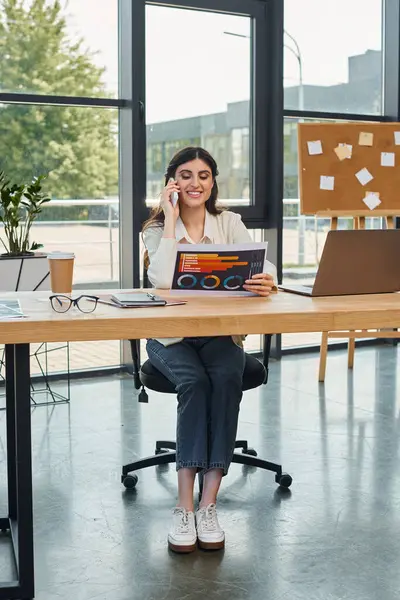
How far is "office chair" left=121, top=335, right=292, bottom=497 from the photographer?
2.66 metres

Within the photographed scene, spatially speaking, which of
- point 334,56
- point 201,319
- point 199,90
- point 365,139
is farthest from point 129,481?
point 334,56

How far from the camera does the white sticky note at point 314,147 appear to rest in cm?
466

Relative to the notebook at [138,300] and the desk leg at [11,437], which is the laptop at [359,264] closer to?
the notebook at [138,300]

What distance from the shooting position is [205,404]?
249 centimetres

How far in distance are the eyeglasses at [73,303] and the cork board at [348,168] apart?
8.32 feet

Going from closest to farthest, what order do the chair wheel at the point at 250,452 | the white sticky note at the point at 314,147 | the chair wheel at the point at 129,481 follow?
the chair wheel at the point at 129,481 < the chair wheel at the point at 250,452 < the white sticky note at the point at 314,147

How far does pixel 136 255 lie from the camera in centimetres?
475

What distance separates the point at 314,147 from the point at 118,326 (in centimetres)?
286

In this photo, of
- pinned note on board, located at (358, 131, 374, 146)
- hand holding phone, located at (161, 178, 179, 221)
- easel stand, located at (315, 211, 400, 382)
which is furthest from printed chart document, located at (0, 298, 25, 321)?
pinned note on board, located at (358, 131, 374, 146)

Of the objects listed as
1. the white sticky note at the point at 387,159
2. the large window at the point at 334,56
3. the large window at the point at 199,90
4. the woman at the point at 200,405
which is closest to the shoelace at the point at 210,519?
the woman at the point at 200,405

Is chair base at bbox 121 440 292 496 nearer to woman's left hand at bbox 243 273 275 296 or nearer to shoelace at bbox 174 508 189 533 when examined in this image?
shoelace at bbox 174 508 189 533

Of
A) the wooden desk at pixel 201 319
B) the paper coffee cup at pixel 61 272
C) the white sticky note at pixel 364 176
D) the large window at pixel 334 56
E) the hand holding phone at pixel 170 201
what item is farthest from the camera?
the large window at pixel 334 56

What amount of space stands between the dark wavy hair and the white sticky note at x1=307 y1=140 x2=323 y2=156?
1.78m

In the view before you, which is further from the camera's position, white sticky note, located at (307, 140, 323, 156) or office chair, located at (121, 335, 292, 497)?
white sticky note, located at (307, 140, 323, 156)
